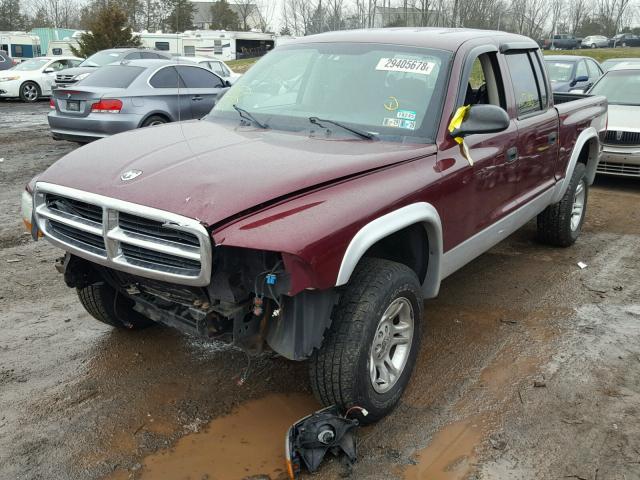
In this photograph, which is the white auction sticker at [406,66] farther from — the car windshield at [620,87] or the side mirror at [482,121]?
the car windshield at [620,87]

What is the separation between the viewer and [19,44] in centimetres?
4369

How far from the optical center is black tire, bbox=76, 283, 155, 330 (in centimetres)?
395

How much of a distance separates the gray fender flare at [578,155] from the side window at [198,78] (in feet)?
24.2

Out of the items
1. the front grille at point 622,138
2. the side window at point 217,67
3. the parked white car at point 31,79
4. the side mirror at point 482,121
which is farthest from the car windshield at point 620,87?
the parked white car at point 31,79

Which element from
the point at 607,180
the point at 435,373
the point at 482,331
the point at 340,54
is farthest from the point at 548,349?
the point at 607,180

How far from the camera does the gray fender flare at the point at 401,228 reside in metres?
2.79

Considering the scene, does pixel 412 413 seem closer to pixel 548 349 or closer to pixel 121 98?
pixel 548 349

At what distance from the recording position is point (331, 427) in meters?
2.93

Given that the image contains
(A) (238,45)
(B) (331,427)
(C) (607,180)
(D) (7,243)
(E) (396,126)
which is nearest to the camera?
(B) (331,427)

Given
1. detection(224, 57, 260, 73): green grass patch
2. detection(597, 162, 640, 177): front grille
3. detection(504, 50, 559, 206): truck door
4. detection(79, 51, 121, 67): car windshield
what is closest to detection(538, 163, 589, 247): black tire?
detection(504, 50, 559, 206): truck door

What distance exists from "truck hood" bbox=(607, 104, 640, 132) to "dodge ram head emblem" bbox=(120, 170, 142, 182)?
766 cm

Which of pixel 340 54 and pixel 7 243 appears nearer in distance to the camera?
pixel 340 54

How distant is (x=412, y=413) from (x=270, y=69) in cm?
257

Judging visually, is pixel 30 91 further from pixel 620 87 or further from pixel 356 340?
pixel 356 340
